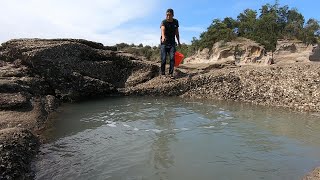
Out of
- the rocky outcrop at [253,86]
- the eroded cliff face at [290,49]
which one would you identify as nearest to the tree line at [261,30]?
the eroded cliff face at [290,49]

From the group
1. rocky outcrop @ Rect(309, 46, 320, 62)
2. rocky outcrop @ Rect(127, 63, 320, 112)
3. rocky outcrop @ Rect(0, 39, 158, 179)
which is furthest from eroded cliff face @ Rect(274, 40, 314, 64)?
rocky outcrop @ Rect(0, 39, 158, 179)

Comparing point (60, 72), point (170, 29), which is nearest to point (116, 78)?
point (60, 72)

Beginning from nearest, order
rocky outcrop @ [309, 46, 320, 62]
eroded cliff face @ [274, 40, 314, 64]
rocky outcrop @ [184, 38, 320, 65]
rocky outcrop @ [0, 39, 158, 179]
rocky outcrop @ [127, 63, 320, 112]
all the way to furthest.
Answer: rocky outcrop @ [0, 39, 158, 179] < rocky outcrop @ [127, 63, 320, 112] < rocky outcrop @ [309, 46, 320, 62] < rocky outcrop @ [184, 38, 320, 65] < eroded cliff face @ [274, 40, 314, 64]

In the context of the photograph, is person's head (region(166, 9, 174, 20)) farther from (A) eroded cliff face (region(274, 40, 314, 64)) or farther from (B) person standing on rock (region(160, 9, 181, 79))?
(A) eroded cliff face (region(274, 40, 314, 64))

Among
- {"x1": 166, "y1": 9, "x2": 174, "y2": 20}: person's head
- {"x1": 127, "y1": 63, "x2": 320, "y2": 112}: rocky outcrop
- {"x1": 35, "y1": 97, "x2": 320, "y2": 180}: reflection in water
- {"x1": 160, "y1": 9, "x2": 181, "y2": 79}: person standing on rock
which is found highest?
{"x1": 166, "y1": 9, "x2": 174, "y2": 20}: person's head

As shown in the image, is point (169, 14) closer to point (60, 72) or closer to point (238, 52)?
point (60, 72)

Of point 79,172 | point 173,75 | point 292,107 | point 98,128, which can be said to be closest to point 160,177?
→ point 79,172

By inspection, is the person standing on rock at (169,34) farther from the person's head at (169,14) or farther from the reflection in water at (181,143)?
the reflection in water at (181,143)

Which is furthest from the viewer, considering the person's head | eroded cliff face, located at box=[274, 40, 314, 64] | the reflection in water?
eroded cliff face, located at box=[274, 40, 314, 64]

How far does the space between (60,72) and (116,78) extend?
Answer: 1.83 m

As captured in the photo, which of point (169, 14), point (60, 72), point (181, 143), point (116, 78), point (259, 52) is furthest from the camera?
point (259, 52)

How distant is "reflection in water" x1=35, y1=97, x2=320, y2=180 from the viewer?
4758 mm

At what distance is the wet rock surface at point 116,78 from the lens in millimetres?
9211

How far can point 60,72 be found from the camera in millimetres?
10484
